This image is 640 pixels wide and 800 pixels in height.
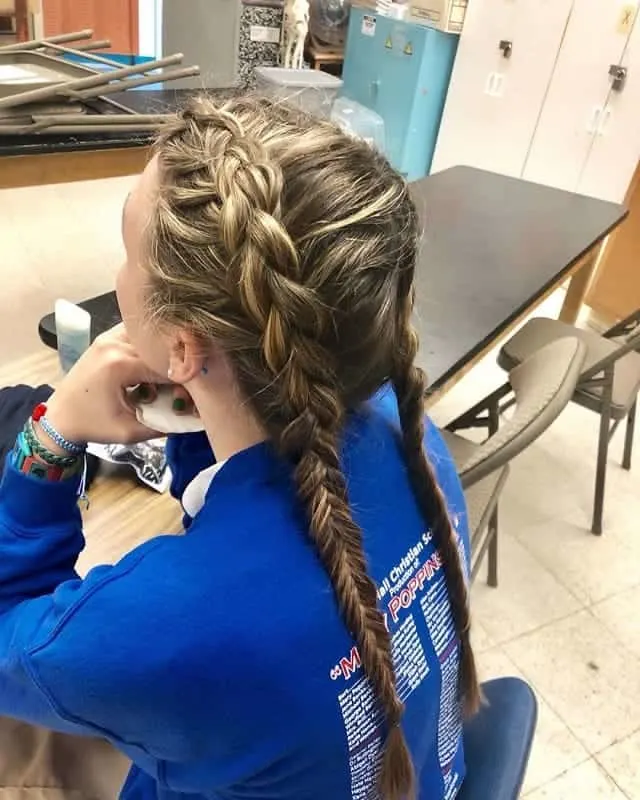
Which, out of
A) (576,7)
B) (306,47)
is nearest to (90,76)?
(576,7)

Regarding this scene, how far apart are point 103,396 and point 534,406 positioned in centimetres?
67

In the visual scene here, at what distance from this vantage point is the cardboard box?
3607 mm

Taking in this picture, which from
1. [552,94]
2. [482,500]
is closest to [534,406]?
[482,500]

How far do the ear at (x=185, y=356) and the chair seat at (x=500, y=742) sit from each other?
0.51 metres

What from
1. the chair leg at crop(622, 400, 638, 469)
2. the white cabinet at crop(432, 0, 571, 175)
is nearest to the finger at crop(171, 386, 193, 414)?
the chair leg at crop(622, 400, 638, 469)

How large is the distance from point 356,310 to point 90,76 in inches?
64.0

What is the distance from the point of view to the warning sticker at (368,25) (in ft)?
13.2

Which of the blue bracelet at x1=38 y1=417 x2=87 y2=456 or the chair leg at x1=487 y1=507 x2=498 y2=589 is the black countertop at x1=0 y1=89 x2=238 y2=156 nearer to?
the blue bracelet at x1=38 y1=417 x2=87 y2=456

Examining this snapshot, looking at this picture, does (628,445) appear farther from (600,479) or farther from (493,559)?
(493,559)

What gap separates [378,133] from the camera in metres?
3.96

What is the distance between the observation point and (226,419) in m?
0.63

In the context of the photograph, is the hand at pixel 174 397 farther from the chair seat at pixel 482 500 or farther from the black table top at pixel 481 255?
the chair seat at pixel 482 500

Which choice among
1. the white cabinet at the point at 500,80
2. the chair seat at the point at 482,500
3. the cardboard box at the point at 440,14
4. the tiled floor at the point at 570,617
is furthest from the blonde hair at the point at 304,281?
the cardboard box at the point at 440,14

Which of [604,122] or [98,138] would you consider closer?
[98,138]
